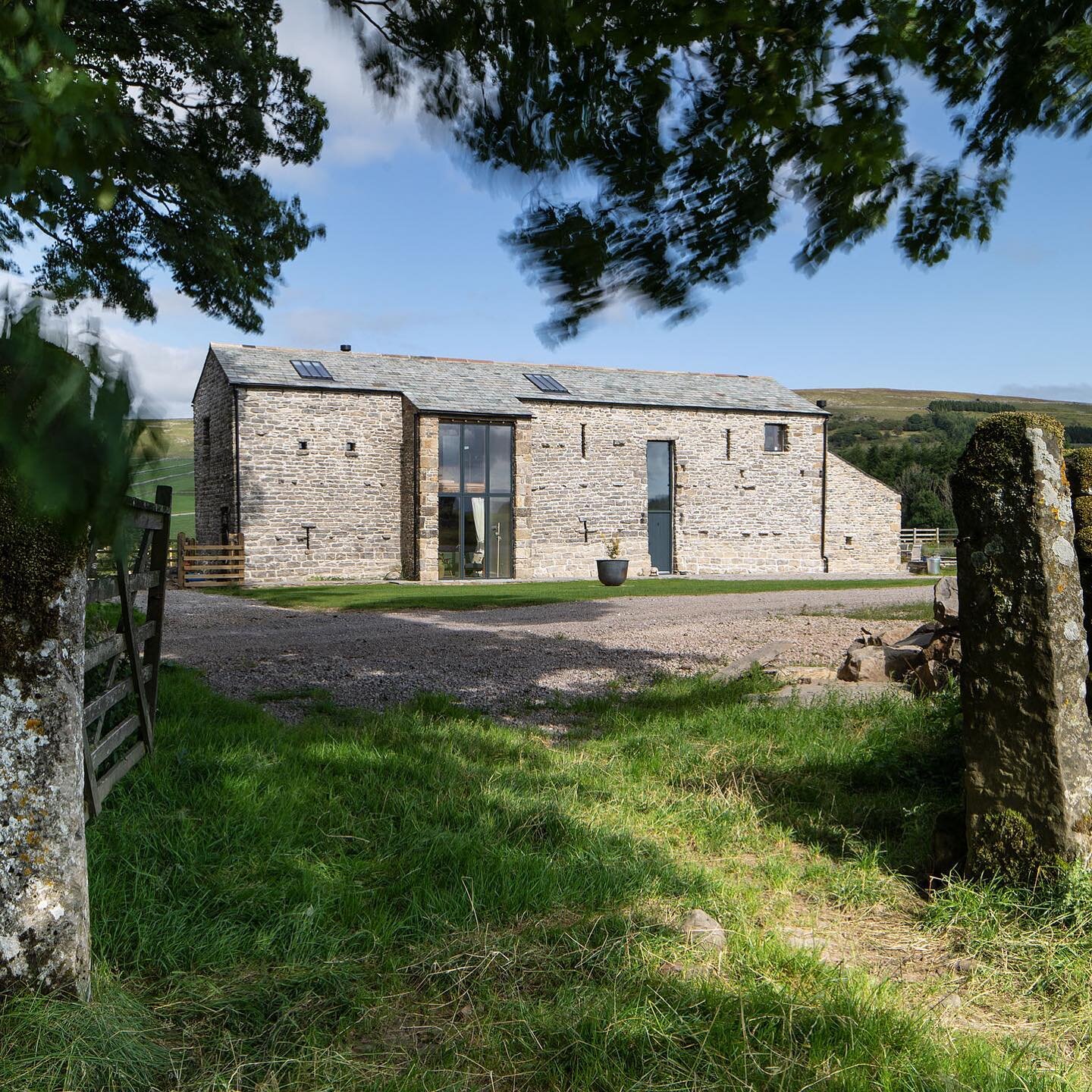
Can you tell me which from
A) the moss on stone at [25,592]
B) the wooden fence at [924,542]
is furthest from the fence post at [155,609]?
the wooden fence at [924,542]

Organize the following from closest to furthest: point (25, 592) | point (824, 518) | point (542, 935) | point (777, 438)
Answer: point (25, 592) → point (542, 935) → point (777, 438) → point (824, 518)

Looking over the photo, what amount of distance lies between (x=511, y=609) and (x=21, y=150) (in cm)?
1573

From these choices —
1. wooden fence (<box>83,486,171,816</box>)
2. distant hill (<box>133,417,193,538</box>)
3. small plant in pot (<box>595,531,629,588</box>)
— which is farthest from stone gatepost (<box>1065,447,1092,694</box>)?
small plant in pot (<box>595,531,629,588</box>)

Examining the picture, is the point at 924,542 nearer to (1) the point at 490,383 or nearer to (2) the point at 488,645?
(1) the point at 490,383

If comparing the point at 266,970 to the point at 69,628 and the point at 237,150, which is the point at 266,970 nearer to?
the point at 69,628

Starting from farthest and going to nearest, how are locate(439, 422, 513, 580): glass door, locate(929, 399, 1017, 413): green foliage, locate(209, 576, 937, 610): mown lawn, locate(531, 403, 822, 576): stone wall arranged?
locate(929, 399, 1017, 413): green foliage < locate(531, 403, 822, 576): stone wall < locate(439, 422, 513, 580): glass door < locate(209, 576, 937, 610): mown lawn

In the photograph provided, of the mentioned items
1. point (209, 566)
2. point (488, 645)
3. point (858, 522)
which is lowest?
point (488, 645)

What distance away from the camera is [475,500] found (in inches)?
1115

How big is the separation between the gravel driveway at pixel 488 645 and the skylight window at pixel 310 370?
11881 millimetres

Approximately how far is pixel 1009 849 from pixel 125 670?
5.13 meters

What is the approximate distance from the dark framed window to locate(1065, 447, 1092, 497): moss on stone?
30.0 metres

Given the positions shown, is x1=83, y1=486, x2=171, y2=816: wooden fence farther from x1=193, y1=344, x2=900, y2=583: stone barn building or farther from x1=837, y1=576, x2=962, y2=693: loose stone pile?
x1=193, y1=344, x2=900, y2=583: stone barn building

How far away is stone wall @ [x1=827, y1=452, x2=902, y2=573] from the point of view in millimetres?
33844

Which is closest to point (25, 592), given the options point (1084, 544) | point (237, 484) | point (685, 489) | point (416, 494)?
point (1084, 544)
